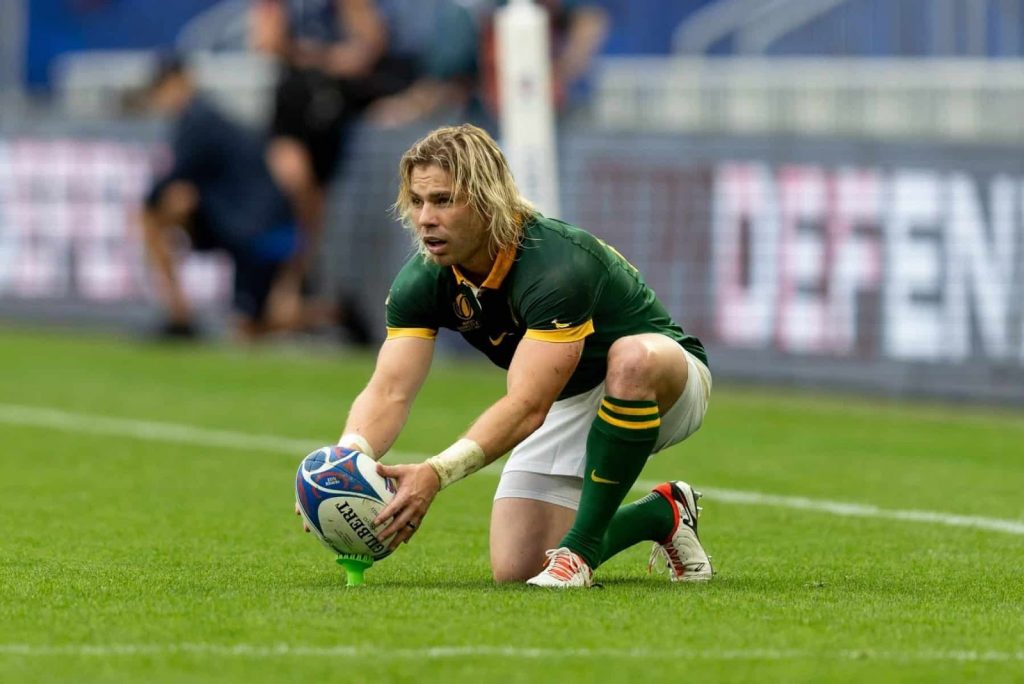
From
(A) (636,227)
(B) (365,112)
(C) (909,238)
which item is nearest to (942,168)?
(C) (909,238)

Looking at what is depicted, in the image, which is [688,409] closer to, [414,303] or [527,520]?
[527,520]

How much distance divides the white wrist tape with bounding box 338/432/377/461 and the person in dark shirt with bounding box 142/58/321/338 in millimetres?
11395

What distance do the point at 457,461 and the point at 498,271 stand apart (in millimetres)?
594

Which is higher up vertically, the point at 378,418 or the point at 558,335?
the point at 558,335

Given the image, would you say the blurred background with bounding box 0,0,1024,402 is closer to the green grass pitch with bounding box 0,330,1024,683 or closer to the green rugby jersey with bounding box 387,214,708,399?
the green grass pitch with bounding box 0,330,1024,683

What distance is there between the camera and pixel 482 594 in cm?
611

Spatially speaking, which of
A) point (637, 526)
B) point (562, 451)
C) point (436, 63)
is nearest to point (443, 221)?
point (562, 451)

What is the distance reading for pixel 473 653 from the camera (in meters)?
5.02

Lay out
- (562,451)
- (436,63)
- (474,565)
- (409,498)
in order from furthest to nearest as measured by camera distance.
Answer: (436,63)
(474,565)
(562,451)
(409,498)

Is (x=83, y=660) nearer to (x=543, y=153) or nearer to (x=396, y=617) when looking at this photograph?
(x=396, y=617)

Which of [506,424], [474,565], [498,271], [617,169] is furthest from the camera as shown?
[617,169]

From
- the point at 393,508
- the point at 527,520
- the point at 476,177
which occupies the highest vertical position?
the point at 476,177

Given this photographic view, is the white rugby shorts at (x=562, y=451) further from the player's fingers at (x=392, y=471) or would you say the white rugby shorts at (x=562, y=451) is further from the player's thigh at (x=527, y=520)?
the player's fingers at (x=392, y=471)

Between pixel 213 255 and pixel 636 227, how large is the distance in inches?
188
